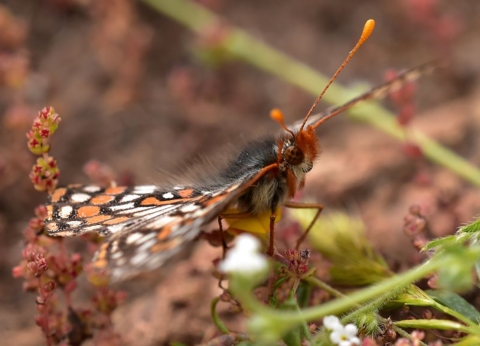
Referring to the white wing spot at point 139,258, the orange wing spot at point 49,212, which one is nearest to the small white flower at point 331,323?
the white wing spot at point 139,258

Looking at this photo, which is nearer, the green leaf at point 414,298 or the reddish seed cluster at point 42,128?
the green leaf at point 414,298

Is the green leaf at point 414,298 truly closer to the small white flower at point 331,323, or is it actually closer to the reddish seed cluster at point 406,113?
the small white flower at point 331,323

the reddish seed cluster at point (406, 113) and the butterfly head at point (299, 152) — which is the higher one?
the reddish seed cluster at point (406, 113)

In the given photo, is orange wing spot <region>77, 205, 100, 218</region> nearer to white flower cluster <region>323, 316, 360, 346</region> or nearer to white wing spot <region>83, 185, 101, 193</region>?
white wing spot <region>83, 185, 101, 193</region>

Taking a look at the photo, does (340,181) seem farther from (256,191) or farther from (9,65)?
(9,65)

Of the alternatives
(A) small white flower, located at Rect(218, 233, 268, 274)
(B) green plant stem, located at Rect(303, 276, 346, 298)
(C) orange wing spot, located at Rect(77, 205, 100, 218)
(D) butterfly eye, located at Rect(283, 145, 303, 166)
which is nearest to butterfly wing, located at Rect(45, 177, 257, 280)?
(C) orange wing spot, located at Rect(77, 205, 100, 218)

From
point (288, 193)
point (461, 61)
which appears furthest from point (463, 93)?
point (288, 193)
